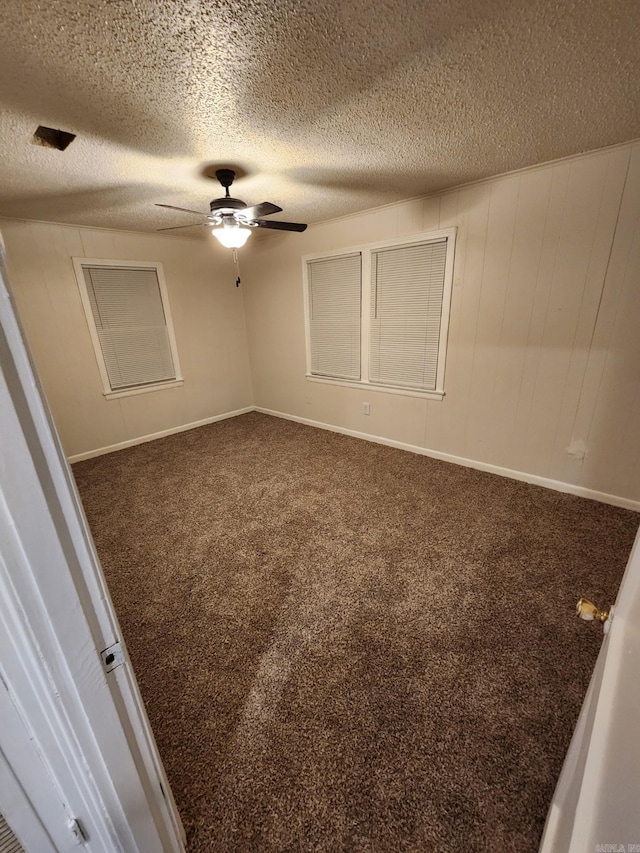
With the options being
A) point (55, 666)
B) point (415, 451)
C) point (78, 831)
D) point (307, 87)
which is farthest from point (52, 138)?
point (415, 451)

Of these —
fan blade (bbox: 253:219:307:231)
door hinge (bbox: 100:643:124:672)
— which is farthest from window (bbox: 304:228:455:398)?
door hinge (bbox: 100:643:124:672)

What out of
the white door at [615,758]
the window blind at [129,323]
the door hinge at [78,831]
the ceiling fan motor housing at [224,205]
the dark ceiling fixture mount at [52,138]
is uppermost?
the dark ceiling fixture mount at [52,138]

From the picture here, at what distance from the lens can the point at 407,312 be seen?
3160 mm

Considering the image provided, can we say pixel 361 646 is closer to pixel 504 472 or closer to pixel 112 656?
pixel 112 656

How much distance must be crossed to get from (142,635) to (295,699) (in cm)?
82

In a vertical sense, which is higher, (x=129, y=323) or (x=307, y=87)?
(x=307, y=87)

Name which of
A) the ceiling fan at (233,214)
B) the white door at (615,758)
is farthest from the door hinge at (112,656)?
the ceiling fan at (233,214)

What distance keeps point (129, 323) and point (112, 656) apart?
3825mm

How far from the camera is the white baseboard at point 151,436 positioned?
3.63 m

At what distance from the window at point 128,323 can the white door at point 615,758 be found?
4.25 metres

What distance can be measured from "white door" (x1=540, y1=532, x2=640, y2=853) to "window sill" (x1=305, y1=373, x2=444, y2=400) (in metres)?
2.57

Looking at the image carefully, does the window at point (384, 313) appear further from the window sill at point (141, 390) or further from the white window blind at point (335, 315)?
the window sill at point (141, 390)

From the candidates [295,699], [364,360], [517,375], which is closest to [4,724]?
[295,699]

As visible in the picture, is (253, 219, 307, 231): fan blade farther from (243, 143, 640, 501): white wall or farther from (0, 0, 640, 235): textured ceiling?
(243, 143, 640, 501): white wall
